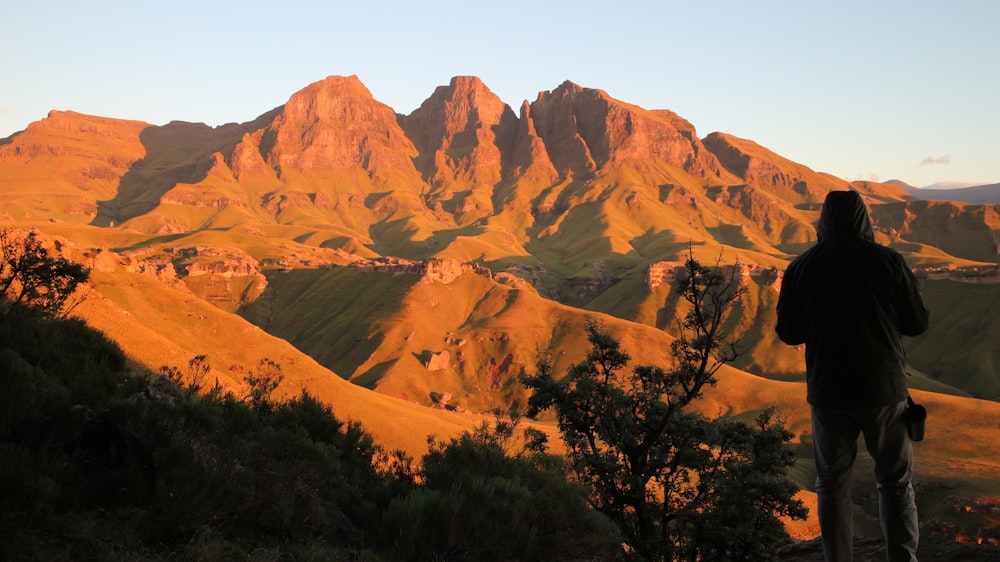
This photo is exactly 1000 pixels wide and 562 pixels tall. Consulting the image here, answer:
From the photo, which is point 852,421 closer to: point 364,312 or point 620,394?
point 620,394

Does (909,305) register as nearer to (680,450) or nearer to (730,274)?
(680,450)

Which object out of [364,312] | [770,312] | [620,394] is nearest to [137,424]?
[620,394]

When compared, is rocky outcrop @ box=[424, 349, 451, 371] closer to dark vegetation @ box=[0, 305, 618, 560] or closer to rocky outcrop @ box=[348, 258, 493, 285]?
rocky outcrop @ box=[348, 258, 493, 285]

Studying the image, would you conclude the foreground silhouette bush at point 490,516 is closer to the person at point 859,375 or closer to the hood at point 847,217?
the person at point 859,375

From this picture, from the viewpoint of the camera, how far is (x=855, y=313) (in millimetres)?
5926

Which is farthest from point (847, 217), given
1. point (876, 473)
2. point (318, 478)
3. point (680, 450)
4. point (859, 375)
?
point (680, 450)

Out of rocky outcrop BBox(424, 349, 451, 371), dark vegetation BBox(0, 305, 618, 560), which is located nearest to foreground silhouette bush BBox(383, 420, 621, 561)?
dark vegetation BBox(0, 305, 618, 560)

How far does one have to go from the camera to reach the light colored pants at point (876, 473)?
5.80 m

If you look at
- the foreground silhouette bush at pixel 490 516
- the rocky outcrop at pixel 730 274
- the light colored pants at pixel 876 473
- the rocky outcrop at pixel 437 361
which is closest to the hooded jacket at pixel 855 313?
the light colored pants at pixel 876 473

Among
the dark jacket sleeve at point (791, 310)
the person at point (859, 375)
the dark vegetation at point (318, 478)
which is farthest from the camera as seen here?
the dark vegetation at point (318, 478)

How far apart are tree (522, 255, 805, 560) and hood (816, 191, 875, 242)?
4374mm

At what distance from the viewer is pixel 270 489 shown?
789 centimetres

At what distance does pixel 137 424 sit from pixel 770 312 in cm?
17844

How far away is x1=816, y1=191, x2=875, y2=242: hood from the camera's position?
630 centimetres
